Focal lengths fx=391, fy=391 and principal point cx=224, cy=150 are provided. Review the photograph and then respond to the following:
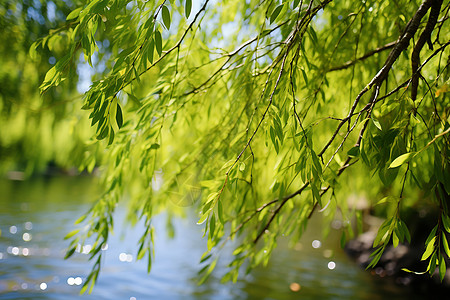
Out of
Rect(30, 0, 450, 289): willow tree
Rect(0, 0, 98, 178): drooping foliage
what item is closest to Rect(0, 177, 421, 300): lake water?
Rect(0, 0, 98, 178): drooping foliage

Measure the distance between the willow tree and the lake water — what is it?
1.27m

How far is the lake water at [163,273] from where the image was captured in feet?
13.4

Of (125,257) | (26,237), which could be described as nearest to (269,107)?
(125,257)

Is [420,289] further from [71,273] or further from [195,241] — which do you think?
[71,273]

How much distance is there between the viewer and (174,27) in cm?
236

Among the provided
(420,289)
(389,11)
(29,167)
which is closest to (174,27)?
(389,11)

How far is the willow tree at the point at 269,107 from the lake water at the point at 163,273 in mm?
1270

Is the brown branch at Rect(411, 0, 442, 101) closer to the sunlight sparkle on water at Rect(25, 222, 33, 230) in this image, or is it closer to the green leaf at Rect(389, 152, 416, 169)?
the green leaf at Rect(389, 152, 416, 169)

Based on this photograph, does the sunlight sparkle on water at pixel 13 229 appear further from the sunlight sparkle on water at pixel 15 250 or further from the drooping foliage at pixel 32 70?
the drooping foliage at pixel 32 70

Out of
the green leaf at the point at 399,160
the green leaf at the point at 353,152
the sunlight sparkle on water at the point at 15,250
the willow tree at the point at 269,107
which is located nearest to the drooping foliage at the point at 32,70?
the willow tree at the point at 269,107

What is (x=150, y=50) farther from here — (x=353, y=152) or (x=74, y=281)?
(x=74, y=281)

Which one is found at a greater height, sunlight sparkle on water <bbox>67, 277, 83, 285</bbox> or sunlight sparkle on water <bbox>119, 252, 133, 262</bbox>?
sunlight sparkle on water <bbox>119, 252, 133, 262</bbox>

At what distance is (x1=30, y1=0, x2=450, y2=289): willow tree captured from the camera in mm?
1058

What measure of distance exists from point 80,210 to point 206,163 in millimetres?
7792
